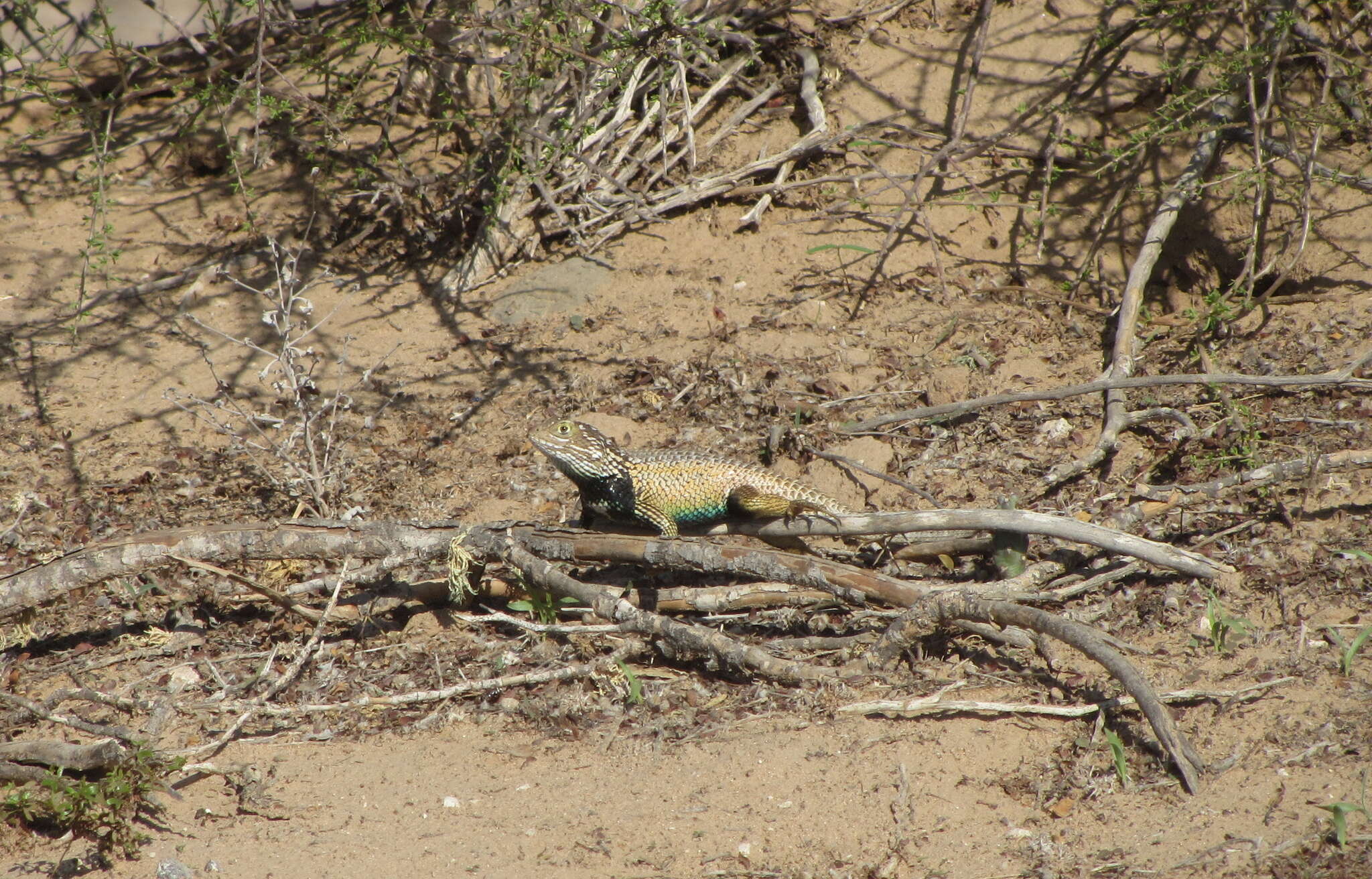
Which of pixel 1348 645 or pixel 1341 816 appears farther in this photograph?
pixel 1348 645

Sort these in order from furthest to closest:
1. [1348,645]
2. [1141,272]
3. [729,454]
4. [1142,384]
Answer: [1141,272], [729,454], [1142,384], [1348,645]

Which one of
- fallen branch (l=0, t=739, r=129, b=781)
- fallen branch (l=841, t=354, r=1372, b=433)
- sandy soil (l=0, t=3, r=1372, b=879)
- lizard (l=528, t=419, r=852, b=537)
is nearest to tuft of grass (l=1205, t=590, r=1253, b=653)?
sandy soil (l=0, t=3, r=1372, b=879)

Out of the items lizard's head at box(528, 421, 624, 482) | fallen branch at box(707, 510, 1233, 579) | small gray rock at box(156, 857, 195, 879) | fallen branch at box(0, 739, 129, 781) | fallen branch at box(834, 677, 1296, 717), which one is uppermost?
lizard's head at box(528, 421, 624, 482)

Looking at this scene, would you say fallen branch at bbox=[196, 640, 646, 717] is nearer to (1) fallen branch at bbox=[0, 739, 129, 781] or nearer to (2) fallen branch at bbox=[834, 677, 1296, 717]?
(1) fallen branch at bbox=[0, 739, 129, 781]

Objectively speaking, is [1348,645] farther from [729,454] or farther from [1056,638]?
[729,454]

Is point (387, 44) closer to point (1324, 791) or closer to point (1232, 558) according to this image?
point (1232, 558)

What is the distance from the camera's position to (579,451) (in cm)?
503

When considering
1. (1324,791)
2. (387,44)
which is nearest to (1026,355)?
(1324,791)

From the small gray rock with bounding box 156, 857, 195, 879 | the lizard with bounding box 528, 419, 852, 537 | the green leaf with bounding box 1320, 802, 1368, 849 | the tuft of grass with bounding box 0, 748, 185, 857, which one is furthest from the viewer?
the lizard with bounding box 528, 419, 852, 537

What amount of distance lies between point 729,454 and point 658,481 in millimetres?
1279

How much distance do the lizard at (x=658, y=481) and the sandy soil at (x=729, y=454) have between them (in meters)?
0.56

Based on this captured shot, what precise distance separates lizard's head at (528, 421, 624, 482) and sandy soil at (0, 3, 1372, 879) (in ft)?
2.72

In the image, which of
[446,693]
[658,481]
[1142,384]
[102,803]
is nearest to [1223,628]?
[1142,384]

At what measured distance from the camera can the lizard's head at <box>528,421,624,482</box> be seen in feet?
16.4
